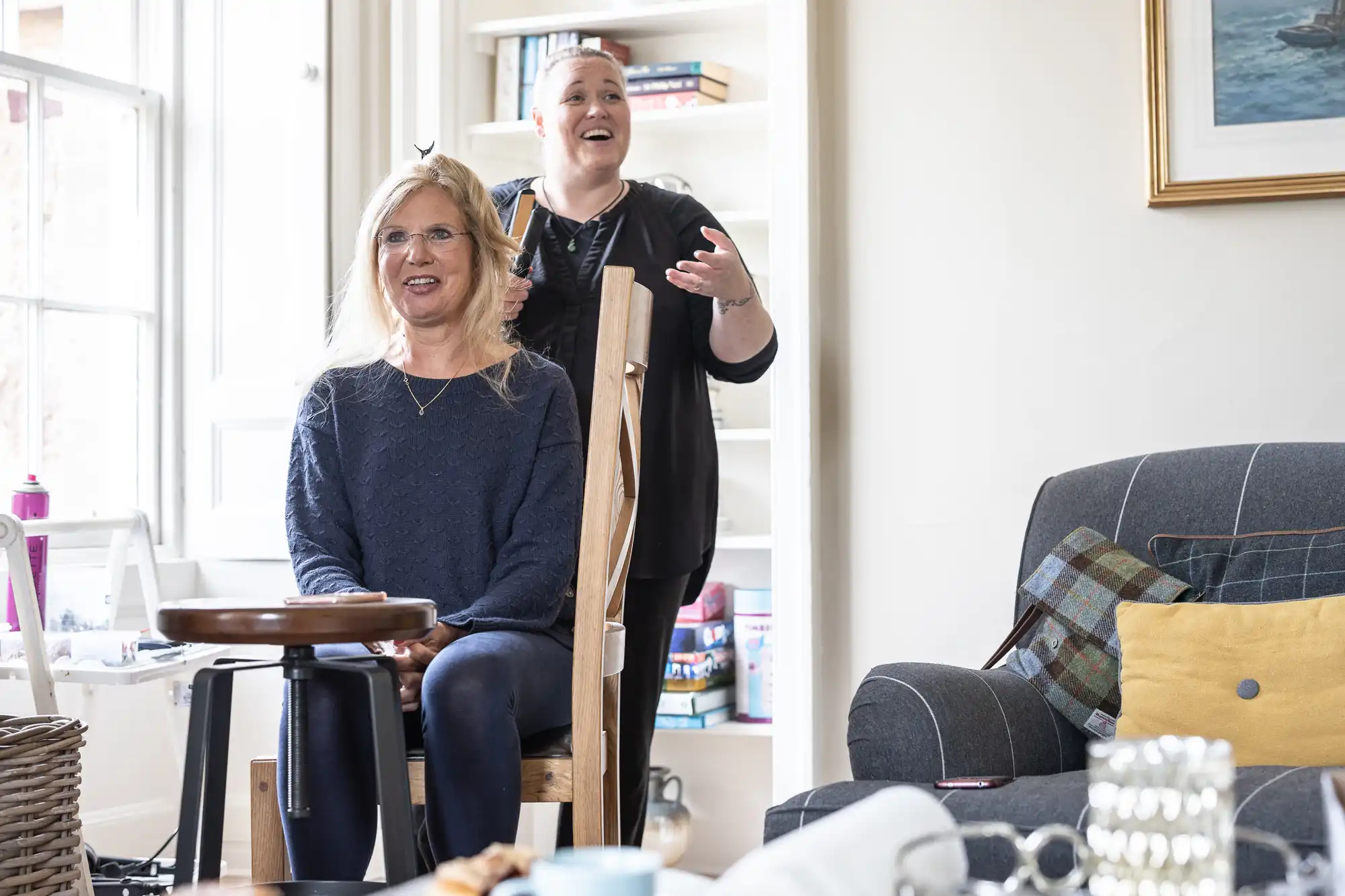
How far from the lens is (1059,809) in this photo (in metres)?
1.64

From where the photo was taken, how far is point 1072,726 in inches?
83.3

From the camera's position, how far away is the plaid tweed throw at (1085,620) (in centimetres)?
209

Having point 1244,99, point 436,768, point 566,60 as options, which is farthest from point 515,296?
point 1244,99

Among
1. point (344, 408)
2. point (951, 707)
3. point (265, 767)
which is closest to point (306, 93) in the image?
point (344, 408)

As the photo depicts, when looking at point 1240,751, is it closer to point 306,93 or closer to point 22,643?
point 22,643

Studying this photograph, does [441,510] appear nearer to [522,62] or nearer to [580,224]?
[580,224]

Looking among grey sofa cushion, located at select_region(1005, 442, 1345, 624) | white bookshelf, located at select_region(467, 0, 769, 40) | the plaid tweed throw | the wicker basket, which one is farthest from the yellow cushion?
white bookshelf, located at select_region(467, 0, 769, 40)

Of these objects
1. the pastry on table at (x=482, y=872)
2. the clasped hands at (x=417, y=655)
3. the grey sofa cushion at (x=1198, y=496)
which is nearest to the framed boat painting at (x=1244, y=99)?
the grey sofa cushion at (x=1198, y=496)

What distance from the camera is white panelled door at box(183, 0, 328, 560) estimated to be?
3.10 meters

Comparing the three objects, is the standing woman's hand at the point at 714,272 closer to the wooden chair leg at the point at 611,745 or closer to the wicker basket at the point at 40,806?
the wooden chair leg at the point at 611,745

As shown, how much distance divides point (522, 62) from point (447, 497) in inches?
62.8

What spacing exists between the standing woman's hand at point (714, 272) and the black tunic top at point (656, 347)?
123 millimetres

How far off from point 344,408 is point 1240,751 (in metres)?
1.32

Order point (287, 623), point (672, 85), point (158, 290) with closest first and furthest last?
point (287, 623), point (672, 85), point (158, 290)
